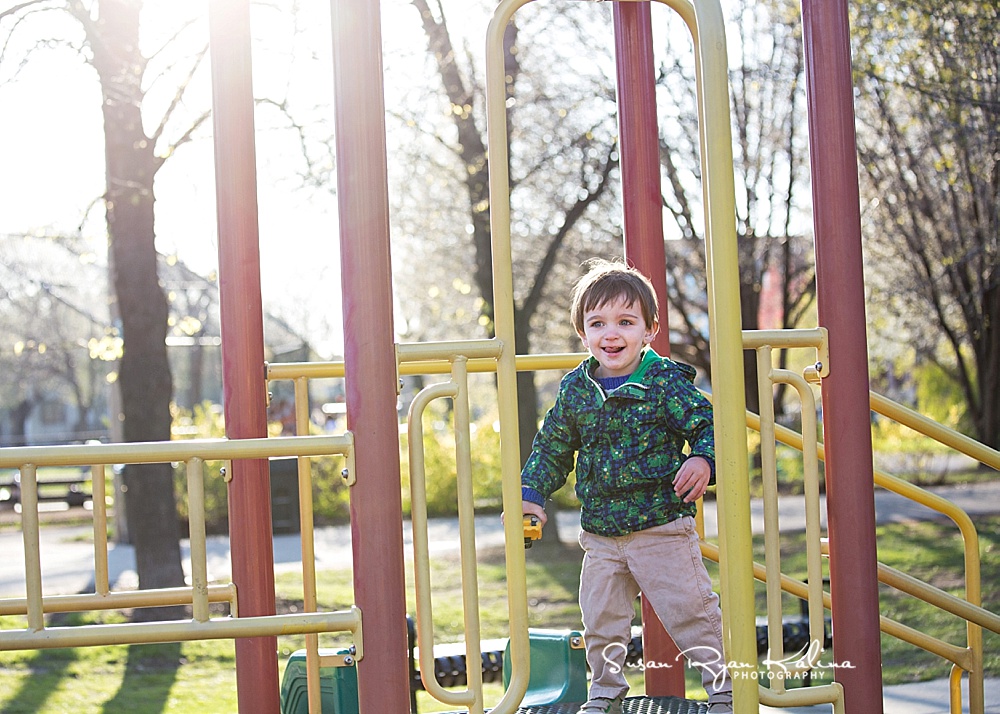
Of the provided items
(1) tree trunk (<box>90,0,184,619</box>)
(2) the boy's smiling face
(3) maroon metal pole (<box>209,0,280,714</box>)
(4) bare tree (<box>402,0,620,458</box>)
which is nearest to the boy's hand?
(2) the boy's smiling face

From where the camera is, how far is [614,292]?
2.80 metres

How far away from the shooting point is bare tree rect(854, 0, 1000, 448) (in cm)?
881

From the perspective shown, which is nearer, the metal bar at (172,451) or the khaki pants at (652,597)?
the metal bar at (172,451)

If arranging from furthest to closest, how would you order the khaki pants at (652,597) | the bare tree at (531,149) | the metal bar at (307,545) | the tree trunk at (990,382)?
1. the tree trunk at (990,382)
2. the bare tree at (531,149)
3. the metal bar at (307,545)
4. the khaki pants at (652,597)

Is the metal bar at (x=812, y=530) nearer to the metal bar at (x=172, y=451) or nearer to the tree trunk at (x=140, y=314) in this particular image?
the metal bar at (x=172, y=451)

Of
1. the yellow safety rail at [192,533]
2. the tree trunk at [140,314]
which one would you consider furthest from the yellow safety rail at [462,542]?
the tree trunk at [140,314]

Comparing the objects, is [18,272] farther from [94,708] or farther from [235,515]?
[235,515]

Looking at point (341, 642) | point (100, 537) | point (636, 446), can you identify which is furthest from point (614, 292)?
point (341, 642)

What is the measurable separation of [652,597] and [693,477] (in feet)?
1.24

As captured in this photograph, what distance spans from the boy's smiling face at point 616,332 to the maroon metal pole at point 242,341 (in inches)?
39.2

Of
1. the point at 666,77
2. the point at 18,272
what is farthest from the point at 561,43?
the point at 18,272

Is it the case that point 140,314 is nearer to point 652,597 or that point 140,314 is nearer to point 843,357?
point 652,597

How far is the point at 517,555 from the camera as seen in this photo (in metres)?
2.44

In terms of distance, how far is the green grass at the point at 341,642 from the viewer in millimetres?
5918
